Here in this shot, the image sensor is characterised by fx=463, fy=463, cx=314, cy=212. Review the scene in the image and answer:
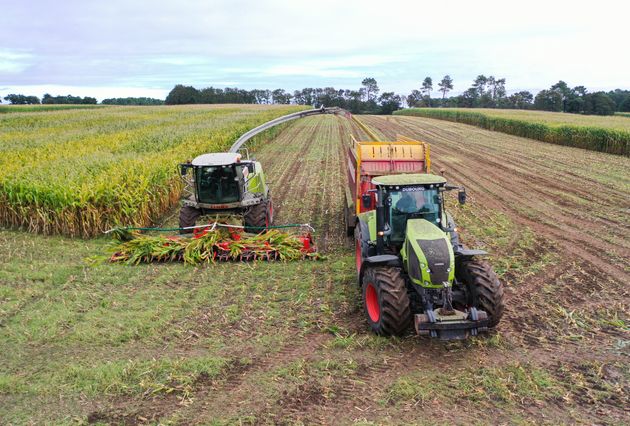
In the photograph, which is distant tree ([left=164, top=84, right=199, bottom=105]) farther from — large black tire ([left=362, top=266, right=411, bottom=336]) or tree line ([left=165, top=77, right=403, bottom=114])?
large black tire ([left=362, top=266, right=411, bottom=336])

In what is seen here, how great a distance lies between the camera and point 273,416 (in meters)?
5.08

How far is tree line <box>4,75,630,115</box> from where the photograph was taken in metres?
72.6

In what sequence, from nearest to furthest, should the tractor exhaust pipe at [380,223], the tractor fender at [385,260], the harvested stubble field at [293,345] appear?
the harvested stubble field at [293,345], the tractor fender at [385,260], the tractor exhaust pipe at [380,223]

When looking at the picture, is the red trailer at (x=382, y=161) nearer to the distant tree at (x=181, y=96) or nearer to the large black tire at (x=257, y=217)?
the large black tire at (x=257, y=217)

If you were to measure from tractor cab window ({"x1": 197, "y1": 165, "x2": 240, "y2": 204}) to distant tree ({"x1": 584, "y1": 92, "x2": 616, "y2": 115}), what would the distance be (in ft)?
239

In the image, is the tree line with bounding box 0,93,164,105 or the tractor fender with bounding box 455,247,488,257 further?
the tree line with bounding box 0,93,164,105

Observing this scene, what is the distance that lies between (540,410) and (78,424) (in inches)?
198

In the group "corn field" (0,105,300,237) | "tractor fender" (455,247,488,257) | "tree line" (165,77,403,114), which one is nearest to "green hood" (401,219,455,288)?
"tractor fender" (455,247,488,257)

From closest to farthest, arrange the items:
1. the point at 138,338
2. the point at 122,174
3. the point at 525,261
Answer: the point at 138,338 < the point at 525,261 < the point at 122,174

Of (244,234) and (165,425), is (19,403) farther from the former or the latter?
(244,234)

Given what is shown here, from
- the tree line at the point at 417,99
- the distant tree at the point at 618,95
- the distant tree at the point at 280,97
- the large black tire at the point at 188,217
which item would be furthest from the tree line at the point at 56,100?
the distant tree at the point at 618,95

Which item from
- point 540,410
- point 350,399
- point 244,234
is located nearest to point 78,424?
point 350,399

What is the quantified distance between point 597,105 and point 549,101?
11271mm

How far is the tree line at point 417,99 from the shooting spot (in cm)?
7262
